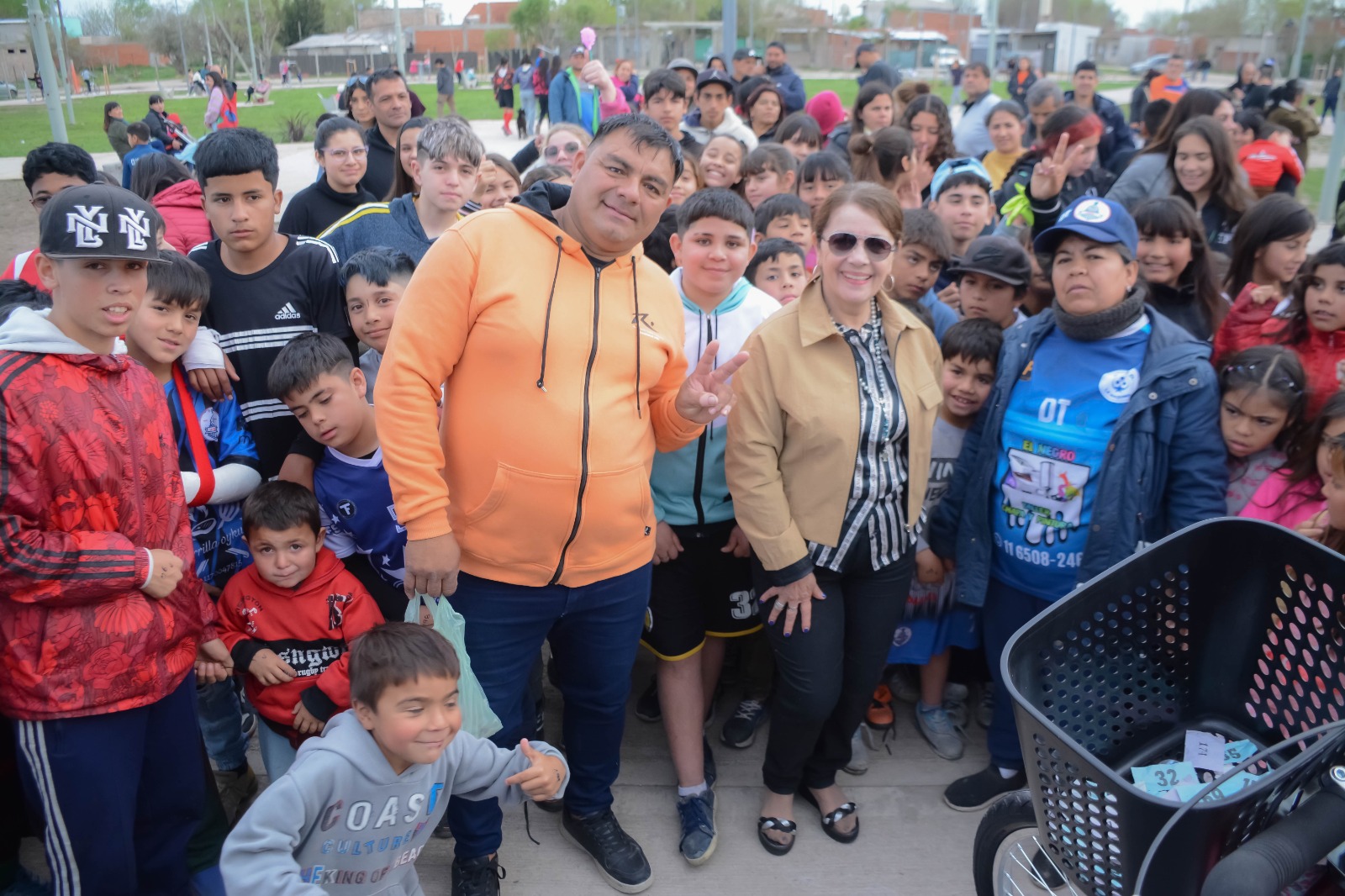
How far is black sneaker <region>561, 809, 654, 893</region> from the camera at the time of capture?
2916 millimetres

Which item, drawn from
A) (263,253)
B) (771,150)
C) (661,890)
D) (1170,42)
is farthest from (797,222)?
(1170,42)

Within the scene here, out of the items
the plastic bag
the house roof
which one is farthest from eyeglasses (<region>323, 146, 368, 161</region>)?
the house roof

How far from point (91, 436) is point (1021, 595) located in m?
2.78

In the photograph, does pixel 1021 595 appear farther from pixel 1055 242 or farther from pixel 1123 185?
pixel 1123 185

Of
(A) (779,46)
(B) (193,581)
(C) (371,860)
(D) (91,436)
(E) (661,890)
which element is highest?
(A) (779,46)

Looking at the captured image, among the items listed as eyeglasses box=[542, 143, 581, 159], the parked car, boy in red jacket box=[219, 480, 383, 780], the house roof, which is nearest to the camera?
boy in red jacket box=[219, 480, 383, 780]

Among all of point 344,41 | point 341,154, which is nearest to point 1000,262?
point 341,154

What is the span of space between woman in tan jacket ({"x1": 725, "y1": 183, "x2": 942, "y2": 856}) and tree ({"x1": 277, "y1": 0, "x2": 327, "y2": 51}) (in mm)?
73299

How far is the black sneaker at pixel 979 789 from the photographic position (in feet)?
10.7

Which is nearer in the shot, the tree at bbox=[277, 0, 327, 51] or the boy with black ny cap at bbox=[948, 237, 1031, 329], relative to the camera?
the boy with black ny cap at bbox=[948, 237, 1031, 329]

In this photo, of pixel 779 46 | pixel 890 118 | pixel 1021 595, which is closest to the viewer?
pixel 1021 595

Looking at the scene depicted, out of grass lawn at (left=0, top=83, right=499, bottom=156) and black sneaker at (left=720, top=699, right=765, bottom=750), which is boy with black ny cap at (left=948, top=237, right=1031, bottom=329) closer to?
black sneaker at (left=720, top=699, right=765, bottom=750)

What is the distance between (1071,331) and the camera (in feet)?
9.49

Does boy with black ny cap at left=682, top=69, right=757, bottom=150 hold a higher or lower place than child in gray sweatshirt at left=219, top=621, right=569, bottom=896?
higher
